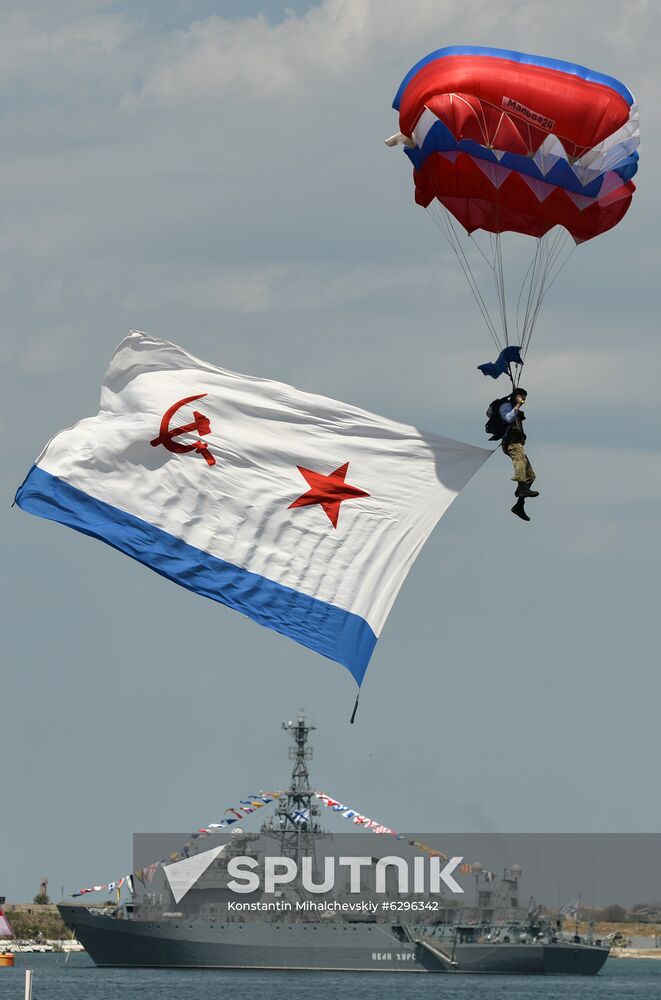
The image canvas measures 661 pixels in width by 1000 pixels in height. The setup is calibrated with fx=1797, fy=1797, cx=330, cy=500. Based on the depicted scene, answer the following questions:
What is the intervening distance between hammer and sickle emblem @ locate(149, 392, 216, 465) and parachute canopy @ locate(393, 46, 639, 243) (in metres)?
4.29

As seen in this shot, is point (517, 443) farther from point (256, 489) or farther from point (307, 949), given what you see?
point (307, 949)

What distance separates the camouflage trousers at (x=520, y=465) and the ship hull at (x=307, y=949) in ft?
211

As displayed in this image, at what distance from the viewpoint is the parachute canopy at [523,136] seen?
20.8m

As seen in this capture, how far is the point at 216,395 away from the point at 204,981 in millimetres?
63351

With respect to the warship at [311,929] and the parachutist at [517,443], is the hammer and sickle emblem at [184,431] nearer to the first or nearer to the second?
the parachutist at [517,443]

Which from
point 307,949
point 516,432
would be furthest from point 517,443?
point 307,949

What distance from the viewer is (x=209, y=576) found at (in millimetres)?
19016

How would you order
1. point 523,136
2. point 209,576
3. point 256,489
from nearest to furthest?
point 209,576, point 256,489, point 523,136

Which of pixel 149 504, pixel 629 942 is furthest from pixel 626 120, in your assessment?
pixel 629 942

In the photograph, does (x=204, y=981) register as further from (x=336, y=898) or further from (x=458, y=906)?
(x=458, y=906)

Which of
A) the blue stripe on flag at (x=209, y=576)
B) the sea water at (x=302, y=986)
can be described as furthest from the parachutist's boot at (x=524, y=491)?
the sea water at (x=302, y=986)

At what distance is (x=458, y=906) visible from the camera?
84.4 meters

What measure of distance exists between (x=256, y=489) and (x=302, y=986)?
60.1 m

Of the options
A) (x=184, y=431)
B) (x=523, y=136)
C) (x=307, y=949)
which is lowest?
(x=307, y=949)
